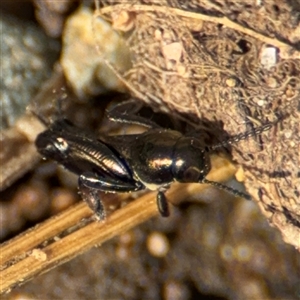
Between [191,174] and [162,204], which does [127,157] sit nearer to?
[162,204]

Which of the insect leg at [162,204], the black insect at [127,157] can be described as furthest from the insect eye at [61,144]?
the insect leg at [162,204]

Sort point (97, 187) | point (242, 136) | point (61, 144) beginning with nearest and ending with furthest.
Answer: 1. point (242, 136)
2. point (97, 187)
3. point (61, 144)

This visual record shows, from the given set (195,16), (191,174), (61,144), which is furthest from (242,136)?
(61,144)

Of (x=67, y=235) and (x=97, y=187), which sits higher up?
(x=97, y=187)

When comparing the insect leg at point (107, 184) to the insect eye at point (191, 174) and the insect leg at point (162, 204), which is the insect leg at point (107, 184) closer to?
the insect leg at point (162, 204)

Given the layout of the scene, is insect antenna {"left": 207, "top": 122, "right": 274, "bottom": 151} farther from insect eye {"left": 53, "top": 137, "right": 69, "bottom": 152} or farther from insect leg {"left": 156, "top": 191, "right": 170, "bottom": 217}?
insect eye {"left": 53, "top": 137, "right": 69, "bottom": 152}

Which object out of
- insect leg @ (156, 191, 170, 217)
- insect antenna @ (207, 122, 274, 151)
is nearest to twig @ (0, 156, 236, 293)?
insect leg @ (156, 191, 170, 217)

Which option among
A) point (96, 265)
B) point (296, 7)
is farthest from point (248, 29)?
point (96, 265)

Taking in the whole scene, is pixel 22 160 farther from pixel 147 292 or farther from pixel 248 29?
pixel 248 29
